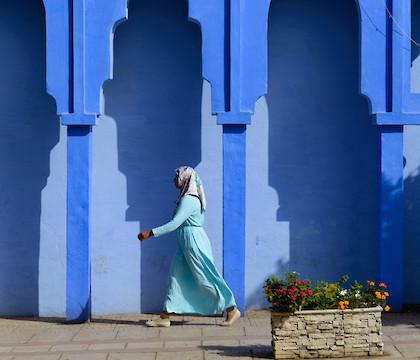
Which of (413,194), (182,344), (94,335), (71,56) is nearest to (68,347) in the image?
(94,335)

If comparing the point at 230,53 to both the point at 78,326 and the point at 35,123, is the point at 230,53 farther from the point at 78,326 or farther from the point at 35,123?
the point at 78,326

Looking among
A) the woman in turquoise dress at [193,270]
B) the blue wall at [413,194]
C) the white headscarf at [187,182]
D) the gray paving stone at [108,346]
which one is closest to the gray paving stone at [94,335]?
the gray paving stone at [108,346]

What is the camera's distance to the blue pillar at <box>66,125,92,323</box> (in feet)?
28.0

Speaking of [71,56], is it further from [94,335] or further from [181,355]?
[181,355]

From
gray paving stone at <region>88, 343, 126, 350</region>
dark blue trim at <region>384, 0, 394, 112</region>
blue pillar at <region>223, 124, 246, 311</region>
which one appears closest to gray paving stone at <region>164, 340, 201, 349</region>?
gray paving stone at <region>88, 343, 126, 350</region>

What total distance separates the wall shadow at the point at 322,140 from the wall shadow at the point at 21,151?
276 cm

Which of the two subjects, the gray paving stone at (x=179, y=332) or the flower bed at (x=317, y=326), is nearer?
the flower bed at (x=317, y=326)

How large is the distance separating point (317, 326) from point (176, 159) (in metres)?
3.13

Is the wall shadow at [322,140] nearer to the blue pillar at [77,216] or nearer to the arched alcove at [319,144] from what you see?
A: the arched alcove at [319,144]

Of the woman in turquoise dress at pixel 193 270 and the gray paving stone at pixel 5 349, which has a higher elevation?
the woman in turquoise dress at pixel 193 270

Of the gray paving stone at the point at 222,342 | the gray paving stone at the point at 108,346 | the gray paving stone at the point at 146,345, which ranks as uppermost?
the gray paving stone at the point at 222,342

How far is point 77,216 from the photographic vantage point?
336 inches

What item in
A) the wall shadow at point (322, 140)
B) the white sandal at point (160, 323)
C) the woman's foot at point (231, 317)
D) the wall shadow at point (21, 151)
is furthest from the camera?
the wall shadow at point (322, 140)

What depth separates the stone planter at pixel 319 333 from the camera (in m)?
6.79
